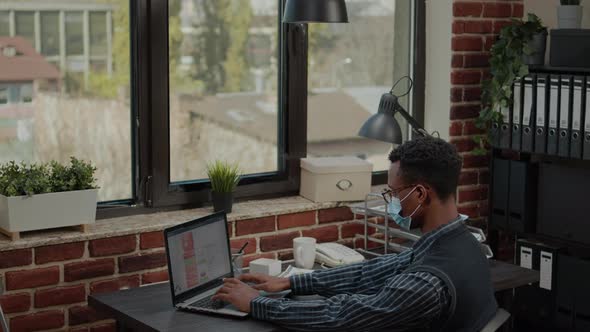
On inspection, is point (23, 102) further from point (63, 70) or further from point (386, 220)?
point (386, 220)

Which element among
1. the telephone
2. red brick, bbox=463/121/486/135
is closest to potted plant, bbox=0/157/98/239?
the telephone

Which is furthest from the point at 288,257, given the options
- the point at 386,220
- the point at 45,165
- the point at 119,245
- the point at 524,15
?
the point at 524,15

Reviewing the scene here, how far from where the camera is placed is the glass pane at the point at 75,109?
3.50m

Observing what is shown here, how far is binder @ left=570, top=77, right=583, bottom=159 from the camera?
153 inches

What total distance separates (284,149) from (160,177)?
1.99 ft

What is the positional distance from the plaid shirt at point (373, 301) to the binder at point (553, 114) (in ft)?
4.21

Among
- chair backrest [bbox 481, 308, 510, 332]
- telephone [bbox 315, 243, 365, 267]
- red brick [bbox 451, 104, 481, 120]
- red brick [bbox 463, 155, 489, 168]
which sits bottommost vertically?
telephone [bbox 315, 243, 365, 267]

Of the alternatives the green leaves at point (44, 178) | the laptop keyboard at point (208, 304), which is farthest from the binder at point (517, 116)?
the green leaves at point (44, 178)

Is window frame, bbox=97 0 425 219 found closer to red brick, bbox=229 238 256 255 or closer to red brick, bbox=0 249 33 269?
red brick, bbox=229 238 256 255

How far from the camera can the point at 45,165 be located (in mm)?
3402

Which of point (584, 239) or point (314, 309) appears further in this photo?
point (584, 239)

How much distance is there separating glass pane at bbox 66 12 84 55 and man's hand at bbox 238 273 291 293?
108 cm

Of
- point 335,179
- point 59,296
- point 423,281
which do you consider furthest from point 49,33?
point 423,281

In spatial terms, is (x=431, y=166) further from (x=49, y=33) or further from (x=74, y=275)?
(x=49, y=33)
